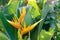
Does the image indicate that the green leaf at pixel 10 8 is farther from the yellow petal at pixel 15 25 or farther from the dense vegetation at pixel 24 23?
the yellow petal at pixel 15 25

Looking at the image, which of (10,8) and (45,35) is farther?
Result: (10,8)

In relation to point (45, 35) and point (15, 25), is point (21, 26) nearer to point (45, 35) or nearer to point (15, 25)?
point (15, 25)

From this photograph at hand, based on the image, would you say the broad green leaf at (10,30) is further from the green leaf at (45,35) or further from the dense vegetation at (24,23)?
the green leaf at (45,35)

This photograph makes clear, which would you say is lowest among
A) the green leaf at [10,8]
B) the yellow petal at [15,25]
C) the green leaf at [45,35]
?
the green leaf at [45,35]

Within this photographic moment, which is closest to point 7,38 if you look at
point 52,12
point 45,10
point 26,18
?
point 26,18

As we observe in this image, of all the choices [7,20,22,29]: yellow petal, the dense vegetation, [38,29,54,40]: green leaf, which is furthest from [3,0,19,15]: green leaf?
[38,29,54,40]: green leaf

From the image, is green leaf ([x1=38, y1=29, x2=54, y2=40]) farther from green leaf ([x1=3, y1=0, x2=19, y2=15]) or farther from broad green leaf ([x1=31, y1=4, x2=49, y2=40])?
green leaf ([x1=3, y1=0, x2=19, y2=15])

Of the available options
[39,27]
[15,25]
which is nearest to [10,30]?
[15,25]

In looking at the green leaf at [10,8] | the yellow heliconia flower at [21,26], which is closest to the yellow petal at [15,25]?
the yellow heliconia flower at [21,26]

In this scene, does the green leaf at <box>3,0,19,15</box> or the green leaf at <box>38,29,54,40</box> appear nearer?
the green leaf at <box>38,29,54,40</box>

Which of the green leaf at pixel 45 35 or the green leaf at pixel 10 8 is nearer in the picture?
the green leaf at pixel 45 35

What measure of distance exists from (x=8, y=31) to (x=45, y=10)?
0.72 feet

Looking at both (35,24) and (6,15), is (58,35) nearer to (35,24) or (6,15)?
(35,24)

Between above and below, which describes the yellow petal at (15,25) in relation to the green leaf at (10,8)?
below
